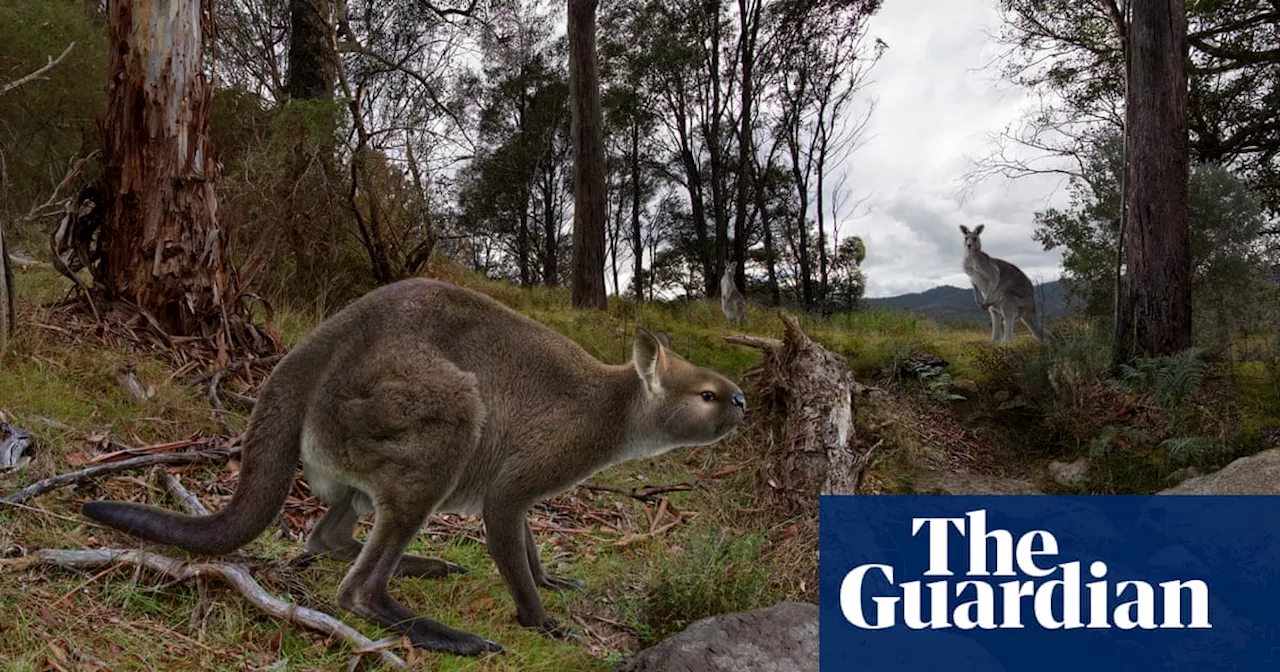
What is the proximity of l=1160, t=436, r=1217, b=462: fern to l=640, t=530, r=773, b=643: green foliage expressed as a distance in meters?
6.05

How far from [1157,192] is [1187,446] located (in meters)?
3.67

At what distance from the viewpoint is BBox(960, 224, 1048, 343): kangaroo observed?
14.7m

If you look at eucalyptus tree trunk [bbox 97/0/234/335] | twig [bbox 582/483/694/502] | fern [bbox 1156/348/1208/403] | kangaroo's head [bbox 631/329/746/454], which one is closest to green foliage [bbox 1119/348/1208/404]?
fern [bbox 1156/348/1208/403]

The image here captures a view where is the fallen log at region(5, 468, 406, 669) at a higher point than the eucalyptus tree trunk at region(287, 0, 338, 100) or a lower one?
lower

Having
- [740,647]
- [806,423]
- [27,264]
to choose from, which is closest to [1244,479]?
[806,423]

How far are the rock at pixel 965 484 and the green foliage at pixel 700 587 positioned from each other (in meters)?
4.21

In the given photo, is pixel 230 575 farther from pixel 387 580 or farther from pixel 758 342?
pixel 758 342

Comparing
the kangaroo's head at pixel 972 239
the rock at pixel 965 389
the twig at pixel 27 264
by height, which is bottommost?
the rock at pixel 965 389

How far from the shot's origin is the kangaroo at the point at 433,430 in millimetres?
3027

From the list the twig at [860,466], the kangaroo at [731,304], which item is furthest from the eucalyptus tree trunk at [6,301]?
the kangaroo at [731,304]

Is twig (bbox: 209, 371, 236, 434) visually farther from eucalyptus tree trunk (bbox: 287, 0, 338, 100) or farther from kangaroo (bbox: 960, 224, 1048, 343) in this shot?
kangaroo (bbox: 960, 224, 1048, 343)

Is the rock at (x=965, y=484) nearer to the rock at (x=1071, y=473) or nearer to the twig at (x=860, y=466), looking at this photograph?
the rock at (x=1071, y=473)

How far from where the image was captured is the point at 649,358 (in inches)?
126

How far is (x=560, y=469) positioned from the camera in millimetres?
3408
